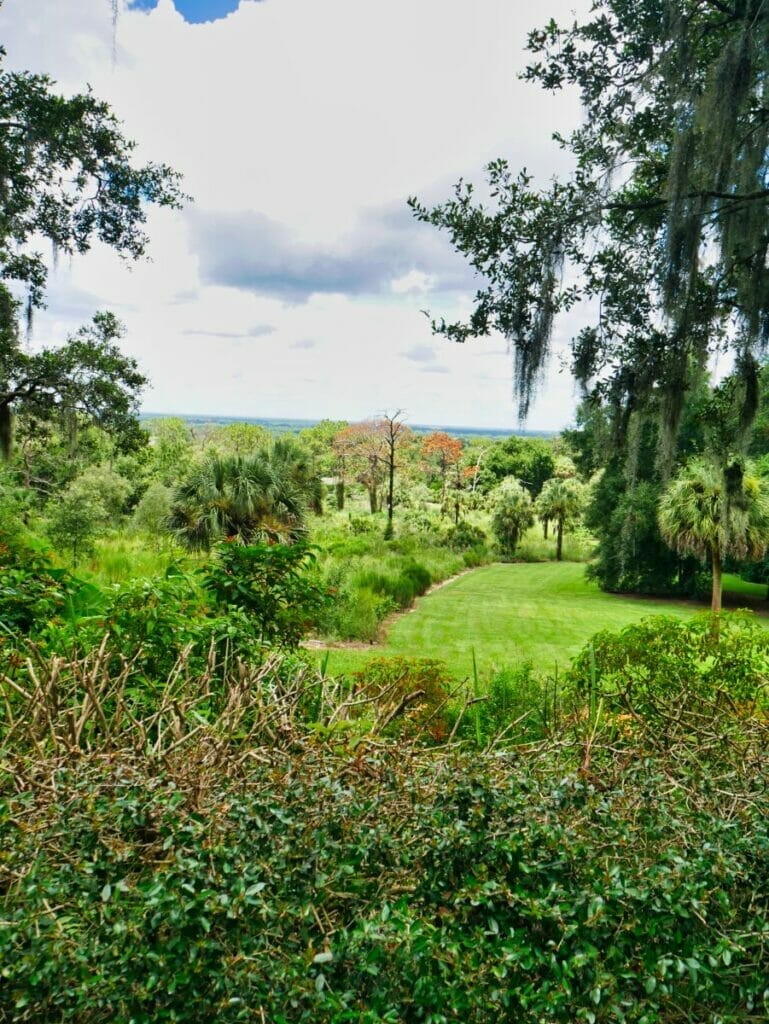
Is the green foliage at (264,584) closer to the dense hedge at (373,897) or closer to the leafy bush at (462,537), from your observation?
the dense hedge at (373,897)

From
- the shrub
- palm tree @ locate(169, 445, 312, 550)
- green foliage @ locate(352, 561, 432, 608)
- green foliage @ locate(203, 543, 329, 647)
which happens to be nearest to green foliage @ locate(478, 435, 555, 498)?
green foliage @ locate(352, 561, 432, 608)

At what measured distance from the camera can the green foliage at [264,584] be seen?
3.40 metres

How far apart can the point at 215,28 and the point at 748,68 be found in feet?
15.1

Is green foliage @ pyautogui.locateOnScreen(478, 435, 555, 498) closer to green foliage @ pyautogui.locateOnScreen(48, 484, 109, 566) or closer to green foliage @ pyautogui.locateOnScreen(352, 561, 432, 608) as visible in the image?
green foliage @ pyautogui.locateOnScreen(352, 561, 432, 608)

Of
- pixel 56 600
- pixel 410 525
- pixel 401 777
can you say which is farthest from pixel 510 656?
pixel 410 525

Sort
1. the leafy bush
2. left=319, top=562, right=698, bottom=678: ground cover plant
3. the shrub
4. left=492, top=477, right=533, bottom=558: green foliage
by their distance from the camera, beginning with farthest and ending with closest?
1. left=492, top=477, right=533, bottom=558: green foliage
2. the leafy bush
3. the shrub
4. left=319, top=562, right=698, bottom=678: ground cover plant

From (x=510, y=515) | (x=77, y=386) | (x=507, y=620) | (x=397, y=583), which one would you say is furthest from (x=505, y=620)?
(x=510, y=515)

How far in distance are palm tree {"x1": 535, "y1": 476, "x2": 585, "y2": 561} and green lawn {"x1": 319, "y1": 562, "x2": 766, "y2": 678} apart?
450 centimetres

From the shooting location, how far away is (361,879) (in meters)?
1.24

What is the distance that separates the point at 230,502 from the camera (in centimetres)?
982

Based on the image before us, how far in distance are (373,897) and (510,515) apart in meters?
23.0

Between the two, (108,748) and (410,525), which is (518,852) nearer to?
(108,748)

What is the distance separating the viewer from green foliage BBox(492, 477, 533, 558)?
2323 centimetres

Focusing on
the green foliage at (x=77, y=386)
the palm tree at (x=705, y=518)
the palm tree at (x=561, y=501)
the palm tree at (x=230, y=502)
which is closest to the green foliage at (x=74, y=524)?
the palm tree at (x=230, y=502)
